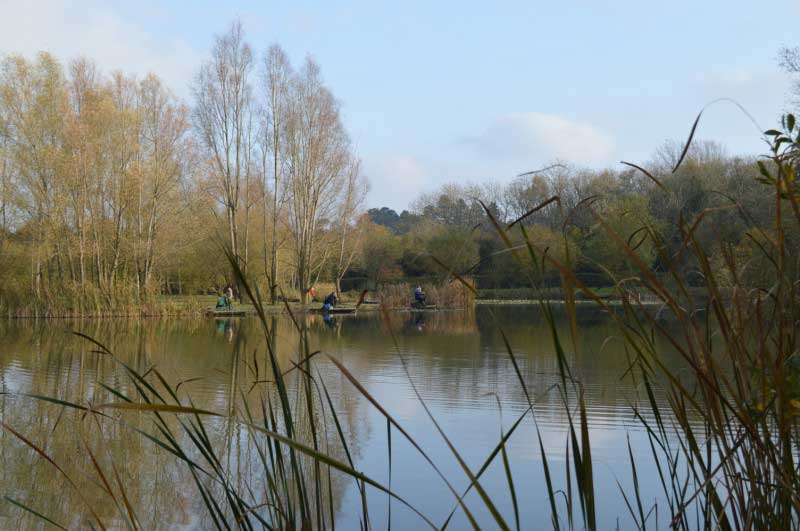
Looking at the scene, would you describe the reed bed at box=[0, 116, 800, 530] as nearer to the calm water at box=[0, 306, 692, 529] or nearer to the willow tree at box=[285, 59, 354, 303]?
the calm water at box=[0, 306, 692, 529]

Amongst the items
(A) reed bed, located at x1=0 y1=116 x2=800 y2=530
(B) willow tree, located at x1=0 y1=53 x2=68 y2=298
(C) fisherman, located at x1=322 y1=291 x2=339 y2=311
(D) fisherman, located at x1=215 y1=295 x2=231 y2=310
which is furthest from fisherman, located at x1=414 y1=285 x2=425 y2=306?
(A) reed bed, located at x1=0 y1=116 x2=800 y2=530

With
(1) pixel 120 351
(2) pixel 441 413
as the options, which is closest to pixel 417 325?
(1) pixel 120 351

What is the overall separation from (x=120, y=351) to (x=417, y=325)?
8.59m

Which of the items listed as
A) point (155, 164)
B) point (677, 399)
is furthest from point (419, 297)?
point (677, 399)

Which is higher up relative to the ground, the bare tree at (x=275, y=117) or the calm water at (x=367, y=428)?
the bare tree at (x=275, y=117)

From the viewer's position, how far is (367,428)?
19.3 ft

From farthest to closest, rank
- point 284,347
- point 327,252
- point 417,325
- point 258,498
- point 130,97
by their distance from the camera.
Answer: point 327,252 < point 130,97 < point 417,325 < point 284,347 < point 258,498

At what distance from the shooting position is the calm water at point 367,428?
151 inches

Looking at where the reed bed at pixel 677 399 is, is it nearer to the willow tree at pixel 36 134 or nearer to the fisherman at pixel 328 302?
the willow tree at pixel 36 134

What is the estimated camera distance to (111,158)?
2258 cm

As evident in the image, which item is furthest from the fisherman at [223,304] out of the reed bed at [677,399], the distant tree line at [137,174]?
the reed bed at [677,399]

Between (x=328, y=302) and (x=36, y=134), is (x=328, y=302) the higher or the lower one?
the lower one

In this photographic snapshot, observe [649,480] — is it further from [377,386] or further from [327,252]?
[327,252]

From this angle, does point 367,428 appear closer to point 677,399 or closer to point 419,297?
point 677,399
